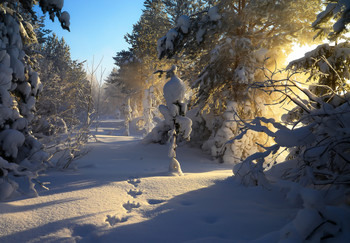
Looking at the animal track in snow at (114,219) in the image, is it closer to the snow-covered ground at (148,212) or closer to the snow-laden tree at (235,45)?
the snow-covered ground at (148,212)

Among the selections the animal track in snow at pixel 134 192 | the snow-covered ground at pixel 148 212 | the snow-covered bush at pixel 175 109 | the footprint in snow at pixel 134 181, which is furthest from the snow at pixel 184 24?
the animal track in snow at pixel 134 192

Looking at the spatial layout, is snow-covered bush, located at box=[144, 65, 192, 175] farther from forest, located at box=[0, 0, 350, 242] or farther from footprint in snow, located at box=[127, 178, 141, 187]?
footprint in snow, located at box=[127, 178, 141, 187]

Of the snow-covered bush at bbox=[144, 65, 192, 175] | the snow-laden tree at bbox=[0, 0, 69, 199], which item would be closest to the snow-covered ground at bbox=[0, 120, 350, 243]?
the snow-laden tree at bbox=[0, 0, 69, 199]

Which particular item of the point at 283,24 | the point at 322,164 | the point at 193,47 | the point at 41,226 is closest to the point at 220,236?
the point at 322,164

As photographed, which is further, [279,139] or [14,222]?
[14,222]

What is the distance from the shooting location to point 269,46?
7.93 metres

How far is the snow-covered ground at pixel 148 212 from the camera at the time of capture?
89.4 inches

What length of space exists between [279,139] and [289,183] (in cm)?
47

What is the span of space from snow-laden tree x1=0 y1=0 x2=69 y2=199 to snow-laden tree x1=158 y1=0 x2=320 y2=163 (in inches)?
160

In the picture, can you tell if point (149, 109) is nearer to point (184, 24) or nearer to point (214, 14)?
point (184, 24)

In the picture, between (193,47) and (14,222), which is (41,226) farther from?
(193,47)

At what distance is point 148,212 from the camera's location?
115 inches

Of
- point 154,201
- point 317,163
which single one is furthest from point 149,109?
point 317,163

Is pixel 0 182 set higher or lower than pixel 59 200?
higher
